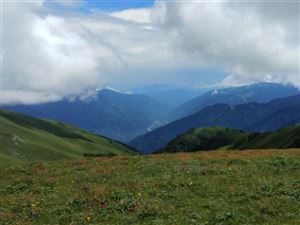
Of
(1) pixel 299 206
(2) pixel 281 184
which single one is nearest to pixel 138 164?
(2) pixel 281 184

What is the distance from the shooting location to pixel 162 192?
103 ft

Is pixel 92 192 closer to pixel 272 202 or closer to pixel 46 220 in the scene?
pixel 46 220

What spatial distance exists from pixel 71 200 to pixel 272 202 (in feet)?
41.0

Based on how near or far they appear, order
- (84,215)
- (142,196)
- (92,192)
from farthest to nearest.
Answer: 1. (92,192)
2. (142,196)
3. (84,215)

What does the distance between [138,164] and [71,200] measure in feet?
43.5

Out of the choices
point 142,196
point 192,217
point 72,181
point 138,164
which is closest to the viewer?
point 192,217

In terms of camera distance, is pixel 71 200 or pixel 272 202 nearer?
pixel 272 202

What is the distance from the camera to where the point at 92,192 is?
33094 mm

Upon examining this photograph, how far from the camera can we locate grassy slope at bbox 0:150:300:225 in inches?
1056

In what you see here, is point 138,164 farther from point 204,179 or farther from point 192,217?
point 192,217

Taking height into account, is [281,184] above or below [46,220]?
above

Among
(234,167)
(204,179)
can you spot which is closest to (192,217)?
(204,179)

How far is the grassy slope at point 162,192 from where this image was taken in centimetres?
2683

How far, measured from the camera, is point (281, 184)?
31.9m
